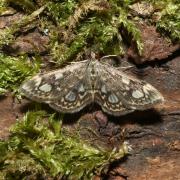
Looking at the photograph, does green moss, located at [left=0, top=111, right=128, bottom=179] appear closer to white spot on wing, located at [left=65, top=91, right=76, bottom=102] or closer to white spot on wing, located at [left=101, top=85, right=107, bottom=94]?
white spot on wing, located at [left=65, top=91, right=76, bottom=102]

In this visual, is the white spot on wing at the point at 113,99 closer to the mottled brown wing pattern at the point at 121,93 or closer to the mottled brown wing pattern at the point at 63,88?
the mottled brown wing pattern at the point at 121,93

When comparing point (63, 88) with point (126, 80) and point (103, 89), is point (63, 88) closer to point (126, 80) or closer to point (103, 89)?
point (103, 89)

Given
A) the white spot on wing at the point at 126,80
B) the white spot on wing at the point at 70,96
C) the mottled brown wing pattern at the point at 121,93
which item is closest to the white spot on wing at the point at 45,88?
the white spot on wing at the point at 70,96

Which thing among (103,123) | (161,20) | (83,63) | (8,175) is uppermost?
(161,20)

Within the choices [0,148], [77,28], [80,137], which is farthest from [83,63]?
[0,148]

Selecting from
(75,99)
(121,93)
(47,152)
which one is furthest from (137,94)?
(47,152)

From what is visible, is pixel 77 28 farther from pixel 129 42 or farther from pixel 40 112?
pixel 40 112

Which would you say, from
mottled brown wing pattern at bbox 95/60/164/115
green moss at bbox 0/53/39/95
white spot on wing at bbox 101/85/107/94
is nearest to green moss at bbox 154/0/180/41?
mottled brown wing pattern at bbox 95/60/164/115
